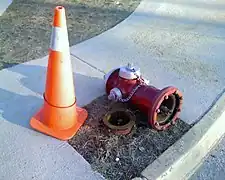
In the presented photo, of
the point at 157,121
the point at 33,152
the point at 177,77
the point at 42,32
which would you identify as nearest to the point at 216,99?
the point at 177,77

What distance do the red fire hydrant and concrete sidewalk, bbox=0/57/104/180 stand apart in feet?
1.01

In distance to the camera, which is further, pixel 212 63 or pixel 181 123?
pixel 212 63

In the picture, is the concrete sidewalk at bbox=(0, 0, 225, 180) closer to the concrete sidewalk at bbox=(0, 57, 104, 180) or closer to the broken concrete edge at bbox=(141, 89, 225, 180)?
the concrete sidewalk at bbox=(0, 57, 104, 180)

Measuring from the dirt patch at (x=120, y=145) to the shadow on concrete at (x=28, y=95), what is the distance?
39cm

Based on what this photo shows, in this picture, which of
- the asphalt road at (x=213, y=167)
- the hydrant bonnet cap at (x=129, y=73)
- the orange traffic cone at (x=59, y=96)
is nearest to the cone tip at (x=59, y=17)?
the orange traffic cone at (x=59, y=96)

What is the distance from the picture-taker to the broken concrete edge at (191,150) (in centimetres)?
240

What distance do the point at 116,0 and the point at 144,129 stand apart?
2.44 meters

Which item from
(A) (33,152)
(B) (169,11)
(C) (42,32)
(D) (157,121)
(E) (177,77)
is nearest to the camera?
(A) (33,152)

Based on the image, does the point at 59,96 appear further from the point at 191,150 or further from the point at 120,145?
the point at 191,150

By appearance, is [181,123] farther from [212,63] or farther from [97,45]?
[97,45]

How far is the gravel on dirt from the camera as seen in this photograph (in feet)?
11.7

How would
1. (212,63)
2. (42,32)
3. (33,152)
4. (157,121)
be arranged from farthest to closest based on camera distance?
(42,32) → (212,63) → (157,121) → (33,152)

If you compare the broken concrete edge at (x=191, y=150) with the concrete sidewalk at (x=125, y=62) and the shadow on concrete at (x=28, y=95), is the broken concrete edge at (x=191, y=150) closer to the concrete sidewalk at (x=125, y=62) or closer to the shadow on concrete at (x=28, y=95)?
the concrete sidewalk at (x=125, y=62)

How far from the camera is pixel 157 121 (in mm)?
2660
